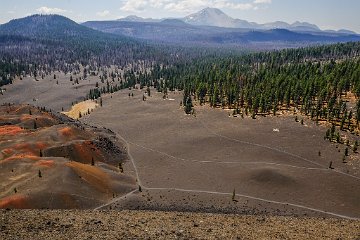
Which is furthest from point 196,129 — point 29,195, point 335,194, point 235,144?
point 29,195

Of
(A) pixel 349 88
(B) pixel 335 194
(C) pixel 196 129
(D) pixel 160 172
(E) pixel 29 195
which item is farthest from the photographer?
(A) pixel 349 88

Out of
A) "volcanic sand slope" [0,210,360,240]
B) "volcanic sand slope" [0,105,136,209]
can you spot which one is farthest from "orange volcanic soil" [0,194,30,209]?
"volcanic sand slope" [0,210,360,240]

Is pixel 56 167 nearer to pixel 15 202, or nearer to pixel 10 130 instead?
pixel 15 202

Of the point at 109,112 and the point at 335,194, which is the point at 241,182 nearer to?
the point at 335,194

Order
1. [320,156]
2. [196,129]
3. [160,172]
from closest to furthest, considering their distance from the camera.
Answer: [160,172], [320,156], [196,129]

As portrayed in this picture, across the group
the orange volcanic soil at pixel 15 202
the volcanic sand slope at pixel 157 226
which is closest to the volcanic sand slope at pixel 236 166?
the volcanic sand slope at pixel 157 226

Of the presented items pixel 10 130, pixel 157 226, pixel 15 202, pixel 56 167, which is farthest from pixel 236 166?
pixel 10 130
